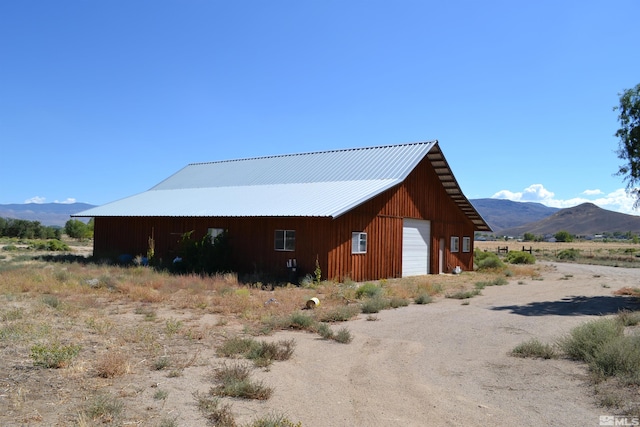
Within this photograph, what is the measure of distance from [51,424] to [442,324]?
942 cm

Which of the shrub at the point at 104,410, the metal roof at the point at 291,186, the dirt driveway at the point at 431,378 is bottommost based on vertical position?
the dirt driveway at the point at 431,378

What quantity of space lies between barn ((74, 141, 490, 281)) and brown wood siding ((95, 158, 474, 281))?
5 centimetres

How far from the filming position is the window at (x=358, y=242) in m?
23.2

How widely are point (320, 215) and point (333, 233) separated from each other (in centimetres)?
198

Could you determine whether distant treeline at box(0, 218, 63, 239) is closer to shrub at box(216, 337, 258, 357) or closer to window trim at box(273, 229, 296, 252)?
window trim at box(273, 229, 296, 252)

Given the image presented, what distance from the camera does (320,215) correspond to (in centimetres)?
2012

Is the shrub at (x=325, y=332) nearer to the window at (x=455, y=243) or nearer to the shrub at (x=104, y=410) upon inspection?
the shrub at (x=104, y=410)

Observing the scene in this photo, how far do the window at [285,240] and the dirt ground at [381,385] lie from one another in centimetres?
1085

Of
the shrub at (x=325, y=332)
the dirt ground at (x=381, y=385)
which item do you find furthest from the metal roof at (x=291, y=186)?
the dirt ground at (x=381, y=385)

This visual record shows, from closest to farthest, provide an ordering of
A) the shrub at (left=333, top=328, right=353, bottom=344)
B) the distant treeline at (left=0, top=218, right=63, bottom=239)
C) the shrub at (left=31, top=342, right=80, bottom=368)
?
1. the shrub at (left=31, top=342, right=80, bottom=368)
2. the shrub at (left=333, top=328, right=353, bottom=344)
3. the distant treeline at (left=0, top=218, right=63, bottom=239)

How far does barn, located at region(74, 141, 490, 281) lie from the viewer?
2258 centimetres

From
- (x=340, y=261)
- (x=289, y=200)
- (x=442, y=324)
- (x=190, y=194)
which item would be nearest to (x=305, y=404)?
(x=442, y=324)

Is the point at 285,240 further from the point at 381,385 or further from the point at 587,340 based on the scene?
the point at 381,385

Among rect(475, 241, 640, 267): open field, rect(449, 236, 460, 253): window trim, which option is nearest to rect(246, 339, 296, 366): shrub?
rect(449, 236, 460, 253): window trim
